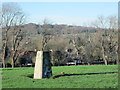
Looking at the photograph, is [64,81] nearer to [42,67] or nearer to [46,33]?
[42,67]

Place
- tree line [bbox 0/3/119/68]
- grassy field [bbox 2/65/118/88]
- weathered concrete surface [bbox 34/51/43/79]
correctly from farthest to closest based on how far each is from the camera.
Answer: tree line [bbox 0/3/119/68] → weathered concrete surface [bbox 34/51/43/79] → grassy field [bbox 2/65/118/88]

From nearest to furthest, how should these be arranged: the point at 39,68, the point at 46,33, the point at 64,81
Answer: the point at 64,81, the point at 39,68, the point at 46,33

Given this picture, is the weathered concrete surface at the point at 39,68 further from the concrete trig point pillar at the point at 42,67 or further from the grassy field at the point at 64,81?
the grassy field at the point at 64,81

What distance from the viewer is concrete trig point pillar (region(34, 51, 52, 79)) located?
52.6 ft

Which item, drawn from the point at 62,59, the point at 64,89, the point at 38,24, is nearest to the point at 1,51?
the point at 62,59

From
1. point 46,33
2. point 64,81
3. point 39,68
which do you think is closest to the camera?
point 64,81

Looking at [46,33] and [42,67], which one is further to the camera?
[46,33]

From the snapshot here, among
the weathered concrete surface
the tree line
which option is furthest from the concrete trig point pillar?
the tree line

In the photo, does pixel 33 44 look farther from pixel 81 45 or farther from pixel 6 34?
pixel 6 34

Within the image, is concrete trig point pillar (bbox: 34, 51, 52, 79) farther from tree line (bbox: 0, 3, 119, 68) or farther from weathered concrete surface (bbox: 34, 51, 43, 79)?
tree line (bbox: 0, 3, 119, 68)

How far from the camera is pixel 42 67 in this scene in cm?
1623

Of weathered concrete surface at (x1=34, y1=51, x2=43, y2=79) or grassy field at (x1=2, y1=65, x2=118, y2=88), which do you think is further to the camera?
weathered concrete surface at (x1=34, y1=51, x2=43, y2=79)

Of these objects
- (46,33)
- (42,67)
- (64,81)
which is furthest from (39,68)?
(46,33)

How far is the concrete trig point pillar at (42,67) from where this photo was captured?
16.0 meters
